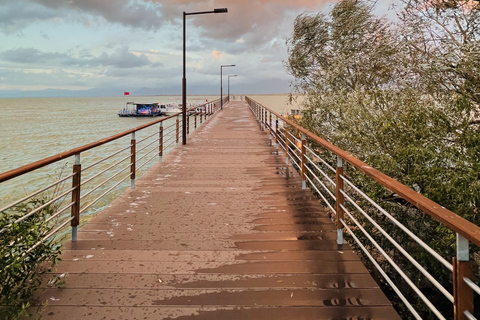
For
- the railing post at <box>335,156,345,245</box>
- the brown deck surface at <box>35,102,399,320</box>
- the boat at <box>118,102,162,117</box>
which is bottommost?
the brown deck surface at <box>35,102,399,320</box>

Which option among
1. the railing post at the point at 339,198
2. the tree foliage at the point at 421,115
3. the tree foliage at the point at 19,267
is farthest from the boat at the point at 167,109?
the tree foliage at the point at 19,267

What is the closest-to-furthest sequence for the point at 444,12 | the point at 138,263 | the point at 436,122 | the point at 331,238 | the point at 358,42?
the point at 138,263 → the point at 331,238 → the point at 436,122 → the point at 444,12 → the point at 358,42

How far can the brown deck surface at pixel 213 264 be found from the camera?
2.43 metres

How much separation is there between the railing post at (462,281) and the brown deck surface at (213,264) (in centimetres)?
82

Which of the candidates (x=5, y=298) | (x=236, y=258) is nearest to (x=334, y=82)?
(x=236, y=258)

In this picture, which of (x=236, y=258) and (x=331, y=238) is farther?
(x=331, y=238)

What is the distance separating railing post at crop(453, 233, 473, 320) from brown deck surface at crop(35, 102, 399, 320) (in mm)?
823

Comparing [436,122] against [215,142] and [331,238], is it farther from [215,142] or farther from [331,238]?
[215,142]

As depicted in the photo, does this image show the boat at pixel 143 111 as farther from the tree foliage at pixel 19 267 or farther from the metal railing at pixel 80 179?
the tree foliage at pixel 19 267

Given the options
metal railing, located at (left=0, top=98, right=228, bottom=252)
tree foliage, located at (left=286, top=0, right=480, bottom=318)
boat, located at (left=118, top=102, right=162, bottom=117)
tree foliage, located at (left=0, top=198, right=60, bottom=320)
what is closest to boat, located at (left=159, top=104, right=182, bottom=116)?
boat, located at (left=118, top=102, right=162, bottom=117)

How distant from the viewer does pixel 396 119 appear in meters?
6.96

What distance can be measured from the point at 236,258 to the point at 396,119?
17.5ft

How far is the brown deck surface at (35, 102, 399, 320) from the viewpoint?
2.43m

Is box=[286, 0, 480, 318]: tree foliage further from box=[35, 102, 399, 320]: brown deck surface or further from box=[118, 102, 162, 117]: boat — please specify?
box=[118, 102, 162, 117]: boat
